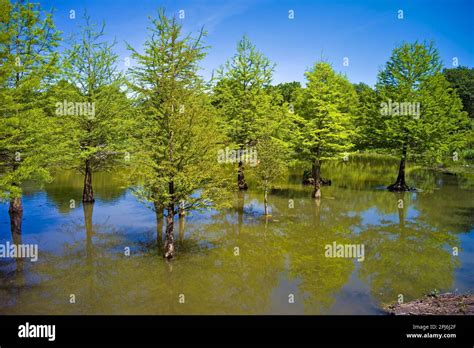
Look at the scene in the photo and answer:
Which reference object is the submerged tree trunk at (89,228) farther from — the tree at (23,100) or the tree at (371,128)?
the tree at (371,128)

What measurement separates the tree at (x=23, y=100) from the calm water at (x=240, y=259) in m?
4.24

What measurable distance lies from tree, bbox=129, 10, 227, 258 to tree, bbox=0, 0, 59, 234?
497cm

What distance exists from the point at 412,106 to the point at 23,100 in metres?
36.9

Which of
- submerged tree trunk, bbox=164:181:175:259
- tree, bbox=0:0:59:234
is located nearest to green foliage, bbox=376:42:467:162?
submerged tree trunk, bbox=164:181:175:259

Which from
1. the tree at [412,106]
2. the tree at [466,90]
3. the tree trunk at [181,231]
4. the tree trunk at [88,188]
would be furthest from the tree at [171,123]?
the tree at [466,90]

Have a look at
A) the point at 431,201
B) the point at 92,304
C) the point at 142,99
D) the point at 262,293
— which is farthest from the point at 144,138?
the point at 431,201

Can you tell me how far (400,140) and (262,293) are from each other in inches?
1205

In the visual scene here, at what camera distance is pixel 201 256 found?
19.8 meters

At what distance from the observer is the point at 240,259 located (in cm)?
1938

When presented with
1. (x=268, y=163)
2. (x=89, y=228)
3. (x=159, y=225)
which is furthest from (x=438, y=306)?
(x=89, y=228)

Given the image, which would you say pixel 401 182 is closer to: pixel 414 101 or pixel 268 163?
pixel 414 101

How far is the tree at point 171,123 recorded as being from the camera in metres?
18.2

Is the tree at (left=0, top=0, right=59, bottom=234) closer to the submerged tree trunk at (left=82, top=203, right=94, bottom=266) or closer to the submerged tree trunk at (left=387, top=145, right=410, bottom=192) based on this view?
the submerged tree trunk at (left=82, top=203, right=94, bottom=266)

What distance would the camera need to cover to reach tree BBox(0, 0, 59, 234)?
15.7 meters
